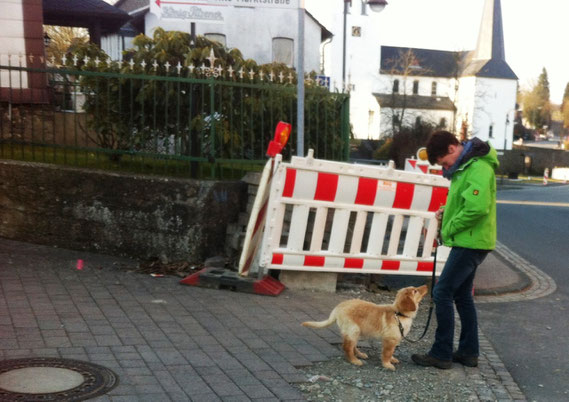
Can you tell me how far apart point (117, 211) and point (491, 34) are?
99.2 metres

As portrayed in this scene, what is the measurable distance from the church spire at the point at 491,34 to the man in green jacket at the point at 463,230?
99.3 meters

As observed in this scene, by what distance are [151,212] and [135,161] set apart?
939mm

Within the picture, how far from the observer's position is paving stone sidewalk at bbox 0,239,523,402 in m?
4.68

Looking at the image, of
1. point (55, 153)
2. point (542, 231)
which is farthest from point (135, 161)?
point (542, 231)

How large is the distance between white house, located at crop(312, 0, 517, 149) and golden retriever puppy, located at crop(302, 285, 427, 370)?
7604 centimetres

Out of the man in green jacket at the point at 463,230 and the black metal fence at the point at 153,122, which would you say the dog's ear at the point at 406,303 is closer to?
the man in green jacket at the point at 463,230

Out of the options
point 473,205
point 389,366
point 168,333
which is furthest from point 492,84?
point 168,333

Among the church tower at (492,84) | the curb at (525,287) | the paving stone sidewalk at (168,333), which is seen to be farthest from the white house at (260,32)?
the church tower at (492,84)

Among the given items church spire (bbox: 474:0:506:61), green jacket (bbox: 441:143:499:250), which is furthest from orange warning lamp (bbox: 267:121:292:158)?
church spire (bbox: 474:0:506:61)

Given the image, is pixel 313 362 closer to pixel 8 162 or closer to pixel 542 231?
pixel 8 162

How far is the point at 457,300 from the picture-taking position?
5602mm

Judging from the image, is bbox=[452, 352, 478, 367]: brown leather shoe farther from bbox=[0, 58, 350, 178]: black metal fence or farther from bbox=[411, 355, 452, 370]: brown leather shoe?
bbox=[0, 58, 350, 178]: black metal fence

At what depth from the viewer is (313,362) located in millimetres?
5273

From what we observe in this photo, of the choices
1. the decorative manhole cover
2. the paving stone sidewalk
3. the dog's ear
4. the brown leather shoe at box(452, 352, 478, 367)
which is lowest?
the brown leather shoe at box(452, 352, 478, 367)
